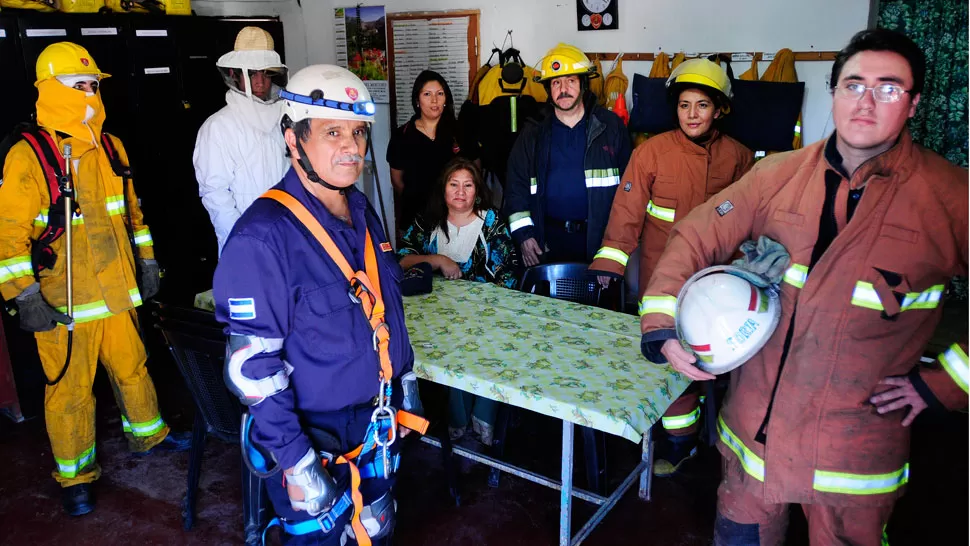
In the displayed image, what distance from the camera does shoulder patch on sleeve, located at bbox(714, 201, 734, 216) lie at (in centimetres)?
208

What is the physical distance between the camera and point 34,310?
3.11 m

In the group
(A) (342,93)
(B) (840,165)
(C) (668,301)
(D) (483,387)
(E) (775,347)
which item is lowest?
(D) (483,387)

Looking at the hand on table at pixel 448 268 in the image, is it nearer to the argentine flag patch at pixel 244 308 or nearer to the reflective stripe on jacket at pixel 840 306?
the reflective stripe on jacket at pixel 840 306

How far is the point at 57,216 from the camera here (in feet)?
10.5

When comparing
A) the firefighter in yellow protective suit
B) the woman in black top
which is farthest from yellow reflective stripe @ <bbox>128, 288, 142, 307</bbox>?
the woman in black top

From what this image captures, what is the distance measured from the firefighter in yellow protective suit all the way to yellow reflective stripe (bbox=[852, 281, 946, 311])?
3063 mm

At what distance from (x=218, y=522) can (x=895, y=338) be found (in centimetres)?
270

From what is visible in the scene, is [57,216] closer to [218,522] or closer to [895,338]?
[218,522]

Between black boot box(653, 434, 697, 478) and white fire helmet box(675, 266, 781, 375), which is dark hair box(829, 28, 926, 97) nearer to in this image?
white fire helmet box(675, 266, 781, 375)

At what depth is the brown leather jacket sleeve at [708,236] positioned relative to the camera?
2.02 meters

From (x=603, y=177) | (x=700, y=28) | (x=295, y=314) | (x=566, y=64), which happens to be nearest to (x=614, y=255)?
(x=603, y=177)

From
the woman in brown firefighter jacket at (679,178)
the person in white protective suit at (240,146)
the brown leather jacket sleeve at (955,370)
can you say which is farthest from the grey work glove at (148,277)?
the brown leather jacket sleeve at (955,370)

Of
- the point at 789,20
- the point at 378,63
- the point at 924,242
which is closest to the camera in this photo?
the point at 924,242

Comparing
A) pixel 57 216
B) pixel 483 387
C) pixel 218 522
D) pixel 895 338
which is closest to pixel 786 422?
pixel 895 338
